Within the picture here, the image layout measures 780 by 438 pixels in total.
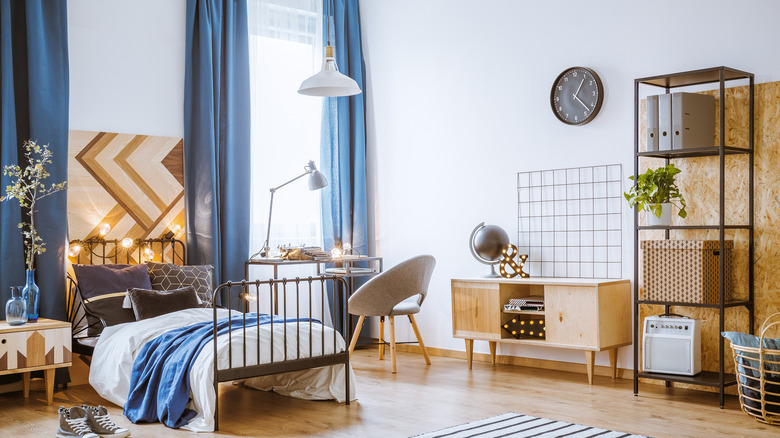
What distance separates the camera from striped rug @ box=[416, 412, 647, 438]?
12.0 ft

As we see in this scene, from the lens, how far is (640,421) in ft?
13.1

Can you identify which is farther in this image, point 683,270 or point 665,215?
point 665,215

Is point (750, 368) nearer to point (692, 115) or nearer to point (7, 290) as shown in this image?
point (692, 115)

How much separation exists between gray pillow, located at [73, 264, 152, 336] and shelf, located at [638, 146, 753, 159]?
11.0 ft

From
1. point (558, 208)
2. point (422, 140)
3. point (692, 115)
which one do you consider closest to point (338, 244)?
point (422, 140)

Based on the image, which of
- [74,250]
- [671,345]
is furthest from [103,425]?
[671,345]

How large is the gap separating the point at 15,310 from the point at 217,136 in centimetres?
204

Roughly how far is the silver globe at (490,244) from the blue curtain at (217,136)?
5.99 ft

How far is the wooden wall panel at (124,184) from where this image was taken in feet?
17.6

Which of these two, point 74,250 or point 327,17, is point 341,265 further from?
point 74,250

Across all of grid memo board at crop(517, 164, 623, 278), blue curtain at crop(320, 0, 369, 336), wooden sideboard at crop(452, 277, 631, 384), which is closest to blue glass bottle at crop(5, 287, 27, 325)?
blue curtain at crop(320, 0, 369, 336)

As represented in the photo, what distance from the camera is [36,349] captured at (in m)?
4.54

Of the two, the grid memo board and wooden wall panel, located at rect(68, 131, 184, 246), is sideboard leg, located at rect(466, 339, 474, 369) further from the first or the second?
wooden wall panel, located at rect(68, 131, 184, 246)

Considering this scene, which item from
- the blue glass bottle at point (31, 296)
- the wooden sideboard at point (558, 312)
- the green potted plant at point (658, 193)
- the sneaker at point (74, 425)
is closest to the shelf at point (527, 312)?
the wooden sideboard at point (558, 312)
